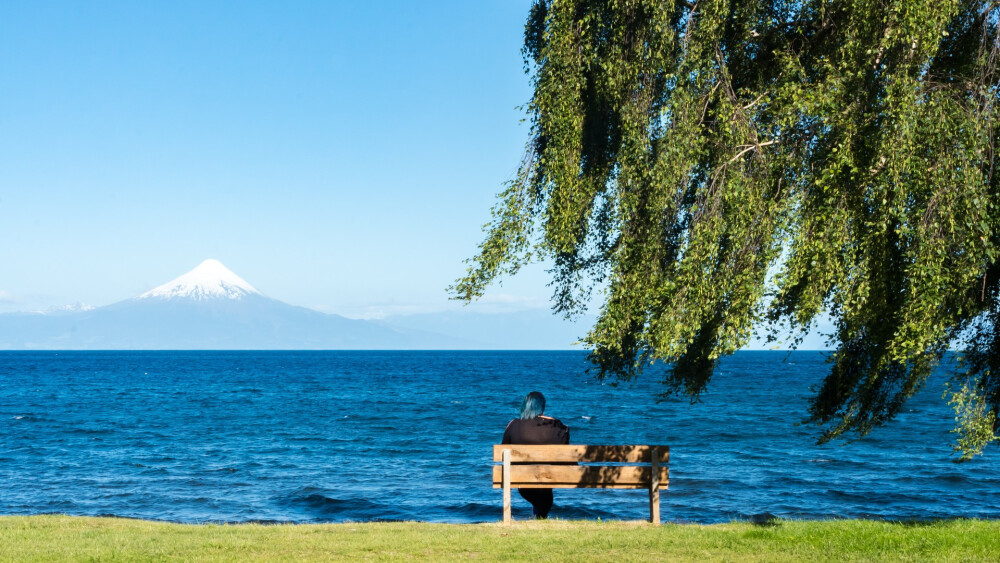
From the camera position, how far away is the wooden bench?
11859 millimetres

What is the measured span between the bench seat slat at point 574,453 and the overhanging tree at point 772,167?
5.58 ft

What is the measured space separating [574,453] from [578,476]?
0.30 m

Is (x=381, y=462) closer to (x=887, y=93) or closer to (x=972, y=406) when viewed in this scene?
(x=972, y=406)

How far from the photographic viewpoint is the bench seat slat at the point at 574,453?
1189cm

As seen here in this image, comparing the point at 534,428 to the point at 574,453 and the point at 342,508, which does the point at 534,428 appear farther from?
the point at 342,508

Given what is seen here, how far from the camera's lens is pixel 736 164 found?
31.0 feet

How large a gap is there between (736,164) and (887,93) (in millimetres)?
1568

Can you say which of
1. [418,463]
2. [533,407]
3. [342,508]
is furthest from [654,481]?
[418,463]

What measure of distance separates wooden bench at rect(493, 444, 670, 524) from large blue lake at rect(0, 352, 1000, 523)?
197 cm

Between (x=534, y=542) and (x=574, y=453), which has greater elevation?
(x=574, y=453)

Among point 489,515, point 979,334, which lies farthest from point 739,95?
point 489,515

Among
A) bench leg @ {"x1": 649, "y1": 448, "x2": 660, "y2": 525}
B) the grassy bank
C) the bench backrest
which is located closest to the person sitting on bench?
the bench backrest

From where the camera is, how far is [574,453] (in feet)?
39.2

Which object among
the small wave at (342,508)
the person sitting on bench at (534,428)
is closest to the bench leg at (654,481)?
the person sitting on bench at (534,428)
